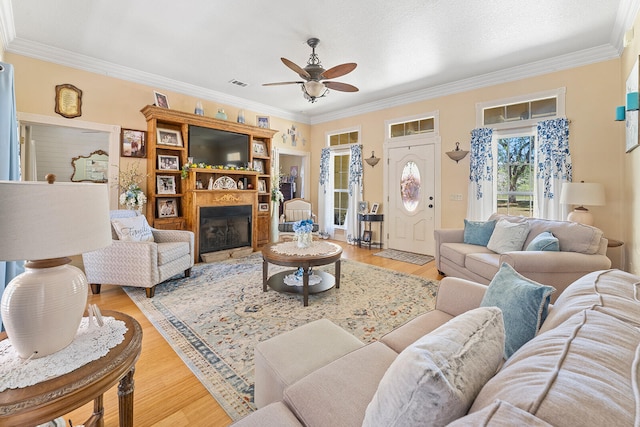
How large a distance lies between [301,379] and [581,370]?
867mm

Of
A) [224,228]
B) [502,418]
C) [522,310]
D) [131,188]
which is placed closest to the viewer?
[502,418]

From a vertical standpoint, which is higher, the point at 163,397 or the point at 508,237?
the point at 508,237

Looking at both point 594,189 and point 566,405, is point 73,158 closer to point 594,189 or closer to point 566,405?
point 566,405

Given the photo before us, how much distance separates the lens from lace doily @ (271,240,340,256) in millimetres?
3088

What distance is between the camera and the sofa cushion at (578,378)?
0.43 metres

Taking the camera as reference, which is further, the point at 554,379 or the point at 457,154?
the point at 457,154

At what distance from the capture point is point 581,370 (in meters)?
0.53

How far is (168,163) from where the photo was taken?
15.1 ft

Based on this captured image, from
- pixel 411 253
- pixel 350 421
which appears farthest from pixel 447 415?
pixel 411 253

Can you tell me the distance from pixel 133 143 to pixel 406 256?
500 centimetres

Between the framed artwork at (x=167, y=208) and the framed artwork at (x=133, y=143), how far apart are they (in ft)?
2.65

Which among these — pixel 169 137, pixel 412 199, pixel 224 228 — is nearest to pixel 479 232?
pixel 412 199

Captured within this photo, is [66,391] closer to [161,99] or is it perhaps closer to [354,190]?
[161,99]

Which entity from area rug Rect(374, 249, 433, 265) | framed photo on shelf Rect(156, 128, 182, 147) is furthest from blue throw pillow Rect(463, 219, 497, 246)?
framed photo on shelf Rect(156, 128, 182, 147)
